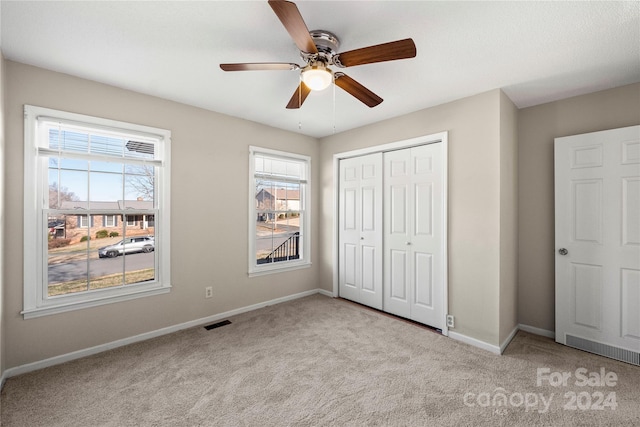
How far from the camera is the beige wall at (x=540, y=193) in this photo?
9.34ft

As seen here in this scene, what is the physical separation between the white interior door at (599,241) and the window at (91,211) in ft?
13.5

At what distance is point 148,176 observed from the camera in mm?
3006

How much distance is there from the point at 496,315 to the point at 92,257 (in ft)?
12.7

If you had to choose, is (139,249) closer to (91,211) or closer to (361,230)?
(91,211)

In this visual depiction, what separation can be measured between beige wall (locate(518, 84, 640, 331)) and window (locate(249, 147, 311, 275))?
276 cm

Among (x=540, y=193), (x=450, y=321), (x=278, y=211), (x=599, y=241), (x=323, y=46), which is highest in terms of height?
(x=323, y=46)

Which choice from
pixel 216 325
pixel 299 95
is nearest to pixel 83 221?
pixel 216 325

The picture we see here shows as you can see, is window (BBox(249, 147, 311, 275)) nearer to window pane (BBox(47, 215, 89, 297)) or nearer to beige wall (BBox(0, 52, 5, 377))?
window pane (BBox(47, 215, 89, 297))

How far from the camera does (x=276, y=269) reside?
4008 millimetres

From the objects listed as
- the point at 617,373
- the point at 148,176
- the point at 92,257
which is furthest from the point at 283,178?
the point at 617,373

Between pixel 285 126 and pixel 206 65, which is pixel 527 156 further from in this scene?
pixel 206 65

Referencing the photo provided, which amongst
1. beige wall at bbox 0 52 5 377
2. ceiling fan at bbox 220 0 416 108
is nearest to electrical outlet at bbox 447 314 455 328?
ceiling fan at bbox 220 0 416 108

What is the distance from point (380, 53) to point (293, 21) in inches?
20.9

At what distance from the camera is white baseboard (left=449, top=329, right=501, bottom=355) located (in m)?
2.67
